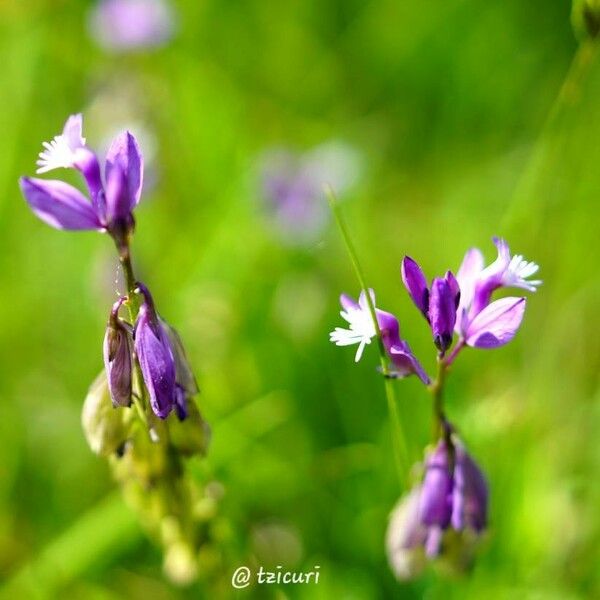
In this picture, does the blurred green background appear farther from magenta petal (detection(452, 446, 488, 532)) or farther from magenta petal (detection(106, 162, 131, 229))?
magenta petal (detection(106, 162, 131, 229))

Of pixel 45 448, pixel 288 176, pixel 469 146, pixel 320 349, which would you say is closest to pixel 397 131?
pixel 469 146

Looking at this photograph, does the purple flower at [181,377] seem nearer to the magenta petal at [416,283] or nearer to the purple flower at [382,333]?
the purple flower at [382,333]

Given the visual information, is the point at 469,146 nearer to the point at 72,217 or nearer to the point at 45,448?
the point at 45,448

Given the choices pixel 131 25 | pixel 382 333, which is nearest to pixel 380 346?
pixel 382 333

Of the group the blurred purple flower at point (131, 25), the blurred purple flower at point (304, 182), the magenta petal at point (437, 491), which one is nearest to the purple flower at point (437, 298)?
the magenta petal at point (437, 491)

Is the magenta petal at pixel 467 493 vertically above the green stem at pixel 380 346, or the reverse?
the green stem at pixel 380 346

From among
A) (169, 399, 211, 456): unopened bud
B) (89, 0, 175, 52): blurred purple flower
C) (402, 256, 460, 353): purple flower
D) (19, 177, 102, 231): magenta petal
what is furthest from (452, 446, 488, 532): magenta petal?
(89, 0, 175, 52): blurred purple flower
